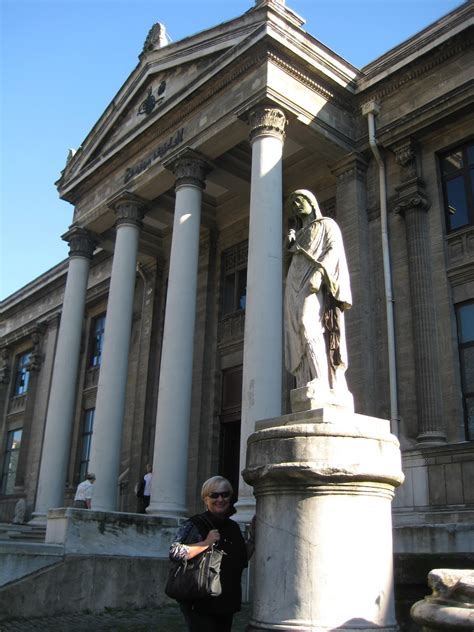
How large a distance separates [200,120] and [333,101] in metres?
3.28

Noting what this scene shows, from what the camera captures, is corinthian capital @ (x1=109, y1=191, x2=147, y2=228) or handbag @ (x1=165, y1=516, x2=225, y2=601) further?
corinthian capital @ (x1=109, y1=191, x2=147, y2=228)

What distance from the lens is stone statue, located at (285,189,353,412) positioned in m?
5.36

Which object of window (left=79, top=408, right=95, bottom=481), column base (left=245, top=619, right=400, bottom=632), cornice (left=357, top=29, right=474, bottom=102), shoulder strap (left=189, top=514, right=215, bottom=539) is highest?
cornice (left=357, top=29, right=474, bottom=102)

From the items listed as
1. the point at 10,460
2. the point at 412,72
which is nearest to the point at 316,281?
the point at 412,72

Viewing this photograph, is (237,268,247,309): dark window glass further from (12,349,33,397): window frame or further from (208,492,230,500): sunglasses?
(208,492,230,500): sunglasses

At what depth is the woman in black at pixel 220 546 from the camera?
3.92m

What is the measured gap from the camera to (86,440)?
2408 cm

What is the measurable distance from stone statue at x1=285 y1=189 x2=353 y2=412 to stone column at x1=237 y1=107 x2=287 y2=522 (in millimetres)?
6051

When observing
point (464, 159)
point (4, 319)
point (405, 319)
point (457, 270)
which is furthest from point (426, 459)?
point (4, 319)

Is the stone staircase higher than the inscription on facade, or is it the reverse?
the inscription on facade

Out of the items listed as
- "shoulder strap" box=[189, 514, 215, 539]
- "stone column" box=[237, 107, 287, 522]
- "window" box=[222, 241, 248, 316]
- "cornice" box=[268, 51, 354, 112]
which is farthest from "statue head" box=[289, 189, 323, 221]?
"window" box=[222, 241, 248, 316]

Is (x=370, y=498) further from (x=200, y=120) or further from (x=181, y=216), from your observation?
(x=200, y=120)

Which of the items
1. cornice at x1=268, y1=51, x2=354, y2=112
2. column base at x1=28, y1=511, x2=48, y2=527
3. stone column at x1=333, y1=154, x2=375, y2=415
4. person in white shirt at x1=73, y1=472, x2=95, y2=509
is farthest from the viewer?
column base at x1=28, y1=511, x2=48, y2=527

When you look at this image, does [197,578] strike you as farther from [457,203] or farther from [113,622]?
[457,203]
